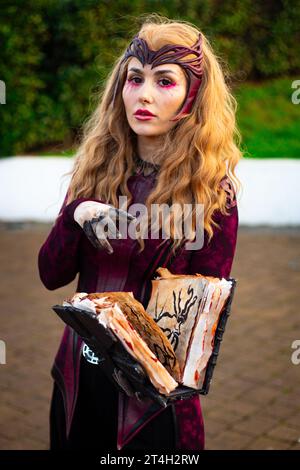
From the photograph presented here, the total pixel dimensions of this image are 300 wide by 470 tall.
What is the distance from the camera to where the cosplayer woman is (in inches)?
78.0

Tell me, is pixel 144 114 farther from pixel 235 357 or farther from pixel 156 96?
pixel 235 357

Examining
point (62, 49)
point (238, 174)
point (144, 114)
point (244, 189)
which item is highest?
point (62, 49)

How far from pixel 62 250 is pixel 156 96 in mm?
516

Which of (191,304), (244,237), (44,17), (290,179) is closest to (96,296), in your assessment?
(191,304)

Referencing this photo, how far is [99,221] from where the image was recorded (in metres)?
1.81

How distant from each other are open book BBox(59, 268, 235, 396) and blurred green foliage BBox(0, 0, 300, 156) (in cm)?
724

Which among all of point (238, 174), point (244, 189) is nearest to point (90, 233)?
point (244, 189)

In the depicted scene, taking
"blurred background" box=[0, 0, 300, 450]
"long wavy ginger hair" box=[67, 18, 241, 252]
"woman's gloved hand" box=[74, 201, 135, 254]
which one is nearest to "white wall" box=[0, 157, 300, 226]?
"blurred background" box=[0, 0, 300, 450]

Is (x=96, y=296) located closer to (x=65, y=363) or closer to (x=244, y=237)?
(x=65, y=363)

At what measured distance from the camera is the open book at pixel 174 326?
1.70m

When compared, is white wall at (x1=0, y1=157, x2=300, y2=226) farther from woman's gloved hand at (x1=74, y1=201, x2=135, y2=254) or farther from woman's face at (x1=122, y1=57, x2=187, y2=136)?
woman's gloved hand at (x1=74, y1=201, x2=135, y2=254)

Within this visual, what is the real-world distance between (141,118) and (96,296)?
0.55 m

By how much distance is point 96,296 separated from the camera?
1.76 metres

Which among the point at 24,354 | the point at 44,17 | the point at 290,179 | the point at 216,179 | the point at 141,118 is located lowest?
the point at 24,354
